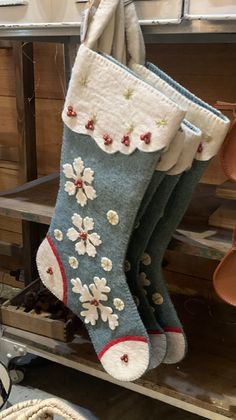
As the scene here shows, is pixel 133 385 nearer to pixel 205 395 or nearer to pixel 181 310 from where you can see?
pixel 205 395

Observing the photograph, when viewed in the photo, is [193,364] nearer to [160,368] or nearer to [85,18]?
[160,368]

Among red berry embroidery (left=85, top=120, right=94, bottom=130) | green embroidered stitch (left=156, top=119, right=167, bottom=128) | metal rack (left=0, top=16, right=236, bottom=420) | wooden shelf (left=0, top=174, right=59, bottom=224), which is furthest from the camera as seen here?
wooden shelf (left=0, top=174, right=59, bottom=224)

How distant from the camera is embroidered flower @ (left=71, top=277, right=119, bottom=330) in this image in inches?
40.3

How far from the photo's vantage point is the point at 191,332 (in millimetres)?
1308

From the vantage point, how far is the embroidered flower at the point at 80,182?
96 centimetres

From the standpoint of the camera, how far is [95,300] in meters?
1.05

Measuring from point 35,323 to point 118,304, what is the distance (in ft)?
1.22

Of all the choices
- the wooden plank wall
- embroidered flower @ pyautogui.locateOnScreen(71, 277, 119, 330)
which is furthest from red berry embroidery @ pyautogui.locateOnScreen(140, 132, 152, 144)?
the wooden plank wall

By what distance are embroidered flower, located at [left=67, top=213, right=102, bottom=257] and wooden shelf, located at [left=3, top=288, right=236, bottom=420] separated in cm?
33

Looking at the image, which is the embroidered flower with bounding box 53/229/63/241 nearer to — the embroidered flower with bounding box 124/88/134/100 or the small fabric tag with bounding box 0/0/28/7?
the embroidered flower with bounding box 124/88/134/100

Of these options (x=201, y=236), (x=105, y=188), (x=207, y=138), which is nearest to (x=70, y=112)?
(x=105, y=188)

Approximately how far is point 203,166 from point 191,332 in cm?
56

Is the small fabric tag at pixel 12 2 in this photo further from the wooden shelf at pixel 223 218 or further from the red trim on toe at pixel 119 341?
the red trim on toe at pixel 119 341

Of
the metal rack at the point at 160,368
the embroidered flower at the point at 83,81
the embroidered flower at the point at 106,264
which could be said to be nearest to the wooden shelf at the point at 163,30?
the metal rack at the point at 160,368
